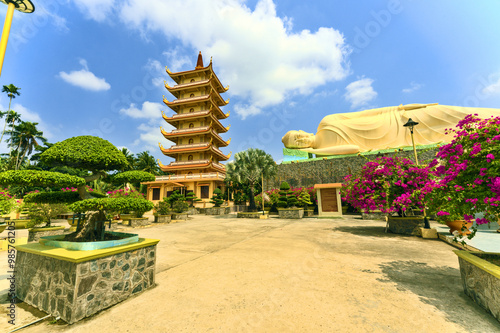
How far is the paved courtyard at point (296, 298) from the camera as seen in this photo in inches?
103

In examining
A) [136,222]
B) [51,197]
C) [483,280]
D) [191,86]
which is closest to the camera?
[483,280]

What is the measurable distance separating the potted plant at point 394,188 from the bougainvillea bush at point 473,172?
5.13 metres

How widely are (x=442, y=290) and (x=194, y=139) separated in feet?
96.9

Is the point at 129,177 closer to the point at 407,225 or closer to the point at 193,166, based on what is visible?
the point at 407,225

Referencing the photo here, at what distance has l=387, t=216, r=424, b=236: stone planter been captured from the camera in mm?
8969

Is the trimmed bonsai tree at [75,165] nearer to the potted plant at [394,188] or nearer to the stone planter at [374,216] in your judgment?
the potted plant at [394,188]

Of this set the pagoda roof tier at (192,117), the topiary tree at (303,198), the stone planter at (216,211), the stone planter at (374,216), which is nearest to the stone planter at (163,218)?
the stone planter at (216,211)

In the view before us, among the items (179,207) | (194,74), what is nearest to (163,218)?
(179,207)

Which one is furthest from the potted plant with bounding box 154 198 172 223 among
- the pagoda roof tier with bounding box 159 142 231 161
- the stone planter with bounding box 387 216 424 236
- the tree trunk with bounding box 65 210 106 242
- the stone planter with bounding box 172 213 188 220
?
the stone planter with bounding box 387 216 424 236

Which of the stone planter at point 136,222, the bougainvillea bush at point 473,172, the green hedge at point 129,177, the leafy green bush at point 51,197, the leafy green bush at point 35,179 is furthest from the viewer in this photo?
the stone planter at point 136,222

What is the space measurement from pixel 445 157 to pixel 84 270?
22.2 ft

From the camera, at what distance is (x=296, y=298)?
329 cm

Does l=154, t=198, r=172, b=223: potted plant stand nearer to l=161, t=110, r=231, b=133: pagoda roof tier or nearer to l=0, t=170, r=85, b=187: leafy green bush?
l=0, t=170, r=85, b=187: leafy green bush

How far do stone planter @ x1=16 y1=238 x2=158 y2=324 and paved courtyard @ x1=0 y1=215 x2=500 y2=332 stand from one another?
171mm
